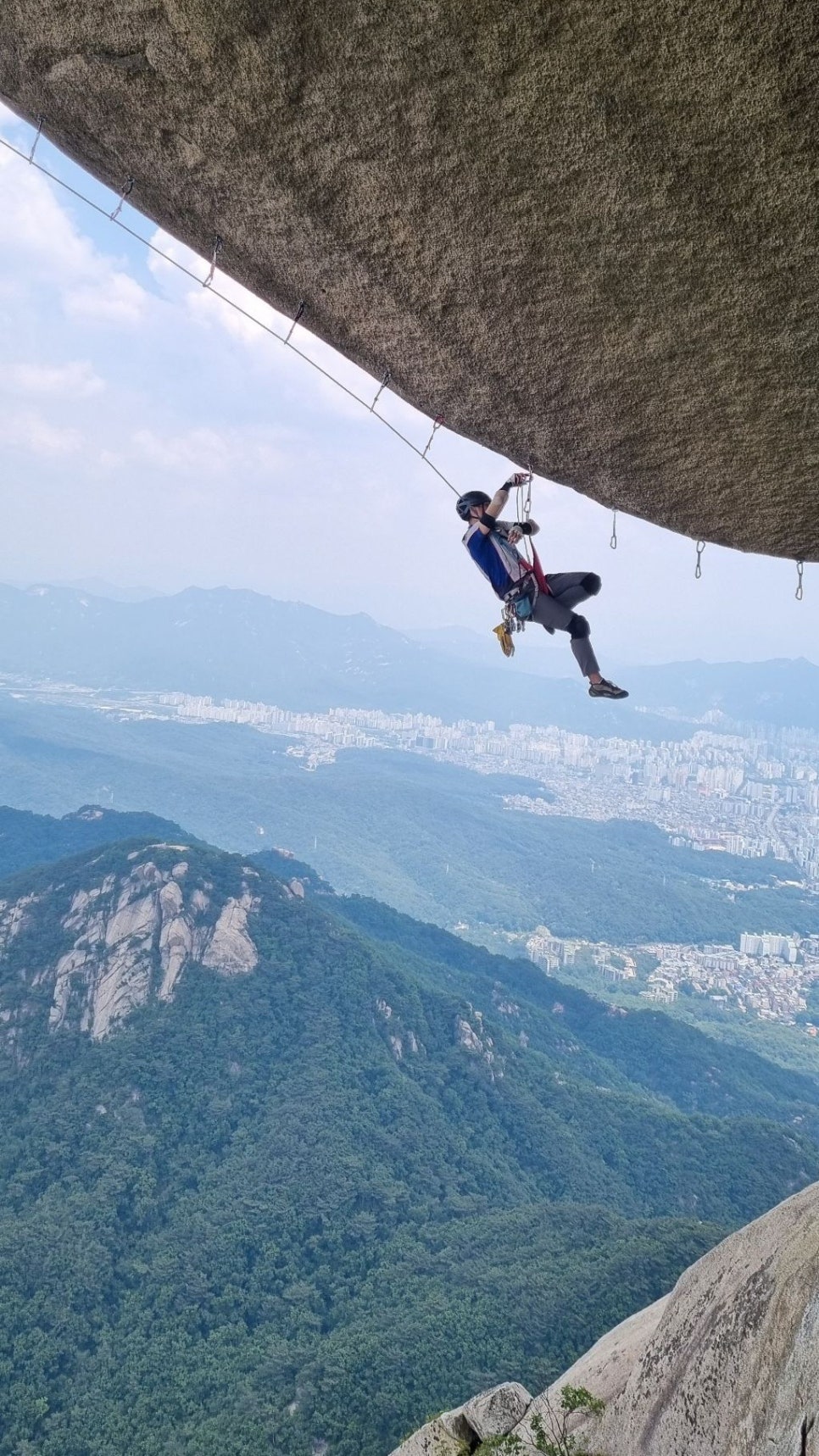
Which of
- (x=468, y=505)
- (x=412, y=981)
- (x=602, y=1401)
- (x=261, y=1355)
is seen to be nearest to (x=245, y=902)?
(x=412, y=981)

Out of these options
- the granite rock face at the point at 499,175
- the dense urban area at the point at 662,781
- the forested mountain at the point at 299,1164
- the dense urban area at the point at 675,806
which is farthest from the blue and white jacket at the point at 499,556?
the dense urban area at the point at 662,781

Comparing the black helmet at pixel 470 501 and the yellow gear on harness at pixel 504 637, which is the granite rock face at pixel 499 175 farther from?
the yellow gear on harness at pixel 504 637

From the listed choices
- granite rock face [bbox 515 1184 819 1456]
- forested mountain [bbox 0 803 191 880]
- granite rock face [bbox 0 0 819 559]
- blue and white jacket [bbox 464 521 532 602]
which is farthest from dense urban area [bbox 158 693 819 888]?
granite rock face [bbox 0 0 819 559]

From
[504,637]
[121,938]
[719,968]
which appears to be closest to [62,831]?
[121,938]

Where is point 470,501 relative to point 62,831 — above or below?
above

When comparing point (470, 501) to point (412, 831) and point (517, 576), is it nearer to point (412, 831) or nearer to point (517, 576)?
point (517, 576)

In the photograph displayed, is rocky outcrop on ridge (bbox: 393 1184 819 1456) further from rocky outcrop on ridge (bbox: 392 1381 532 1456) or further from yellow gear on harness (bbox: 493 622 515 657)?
yellow gear on harness (bbox: 493 622 515 657)
